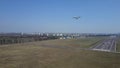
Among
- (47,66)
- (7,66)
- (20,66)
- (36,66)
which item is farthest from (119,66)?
(7,66)

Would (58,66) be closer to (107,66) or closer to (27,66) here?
(27,66)

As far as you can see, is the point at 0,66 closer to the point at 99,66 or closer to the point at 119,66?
the point at 99,66

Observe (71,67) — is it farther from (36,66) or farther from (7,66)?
(7,66)

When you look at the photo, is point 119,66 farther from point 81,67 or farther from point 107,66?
point 81,67

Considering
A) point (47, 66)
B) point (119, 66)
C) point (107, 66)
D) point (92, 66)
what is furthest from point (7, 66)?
point (119, 66)

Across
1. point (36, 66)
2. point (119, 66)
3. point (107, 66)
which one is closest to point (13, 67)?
point (36, 66)
